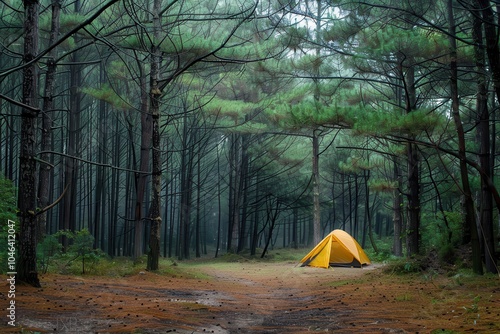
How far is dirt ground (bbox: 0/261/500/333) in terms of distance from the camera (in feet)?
14.5

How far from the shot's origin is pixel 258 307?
247 inches

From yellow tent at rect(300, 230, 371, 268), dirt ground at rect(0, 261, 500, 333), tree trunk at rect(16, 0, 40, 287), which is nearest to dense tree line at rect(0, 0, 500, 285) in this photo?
tree trunk at rect(16, 0, 40, 287)

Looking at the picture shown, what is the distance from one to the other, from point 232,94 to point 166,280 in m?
14.8

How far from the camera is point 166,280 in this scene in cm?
884

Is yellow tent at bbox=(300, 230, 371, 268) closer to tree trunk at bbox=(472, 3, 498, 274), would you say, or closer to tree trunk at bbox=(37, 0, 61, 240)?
tree trunk at bbox=(472, 3, 498, 274)

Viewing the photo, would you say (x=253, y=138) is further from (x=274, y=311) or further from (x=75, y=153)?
(x=274, y=311)

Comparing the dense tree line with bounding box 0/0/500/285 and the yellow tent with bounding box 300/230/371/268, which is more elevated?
the dense tree line with bounding box 0/0/500/285

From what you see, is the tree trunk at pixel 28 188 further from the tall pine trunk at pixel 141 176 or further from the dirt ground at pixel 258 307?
the tall pine trunk at pixel 141 176

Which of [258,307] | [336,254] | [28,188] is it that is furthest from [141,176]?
[258,307]

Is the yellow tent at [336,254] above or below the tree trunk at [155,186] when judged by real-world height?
below

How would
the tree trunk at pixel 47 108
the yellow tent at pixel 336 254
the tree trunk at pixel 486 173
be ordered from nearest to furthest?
1. the tree trunk at pixel 486 173
2. the tree trunk at pixel 47 108
3. the yellow tent at pixel 336 254

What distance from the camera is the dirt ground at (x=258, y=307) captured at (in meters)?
4.41

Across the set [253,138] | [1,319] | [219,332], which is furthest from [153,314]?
[253,138]

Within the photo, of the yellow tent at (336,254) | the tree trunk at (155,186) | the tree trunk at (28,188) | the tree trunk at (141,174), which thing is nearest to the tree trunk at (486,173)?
the tree trunk at (155,186)
